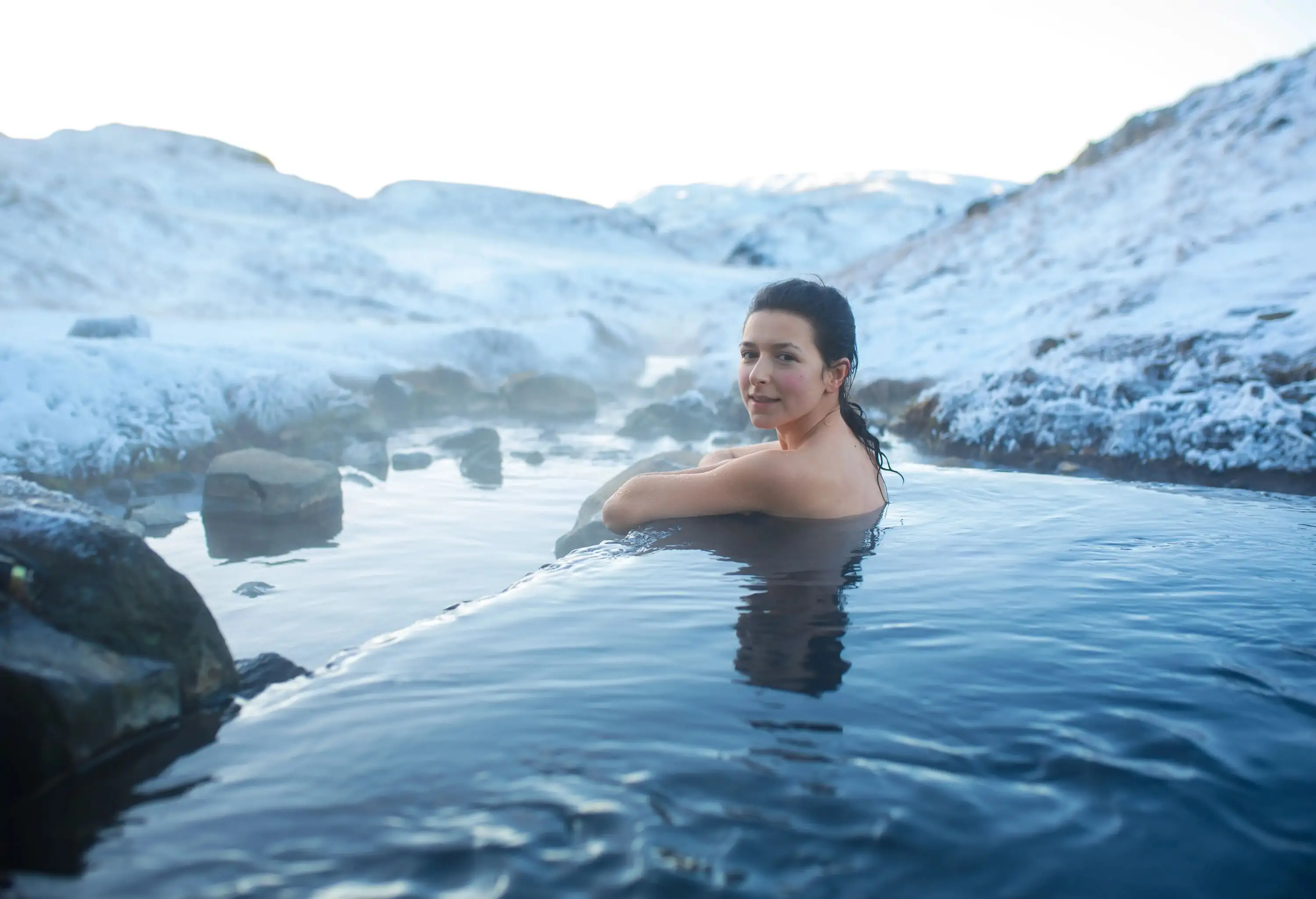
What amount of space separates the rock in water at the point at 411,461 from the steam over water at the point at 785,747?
5.87 m

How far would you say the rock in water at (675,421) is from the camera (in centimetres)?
1208

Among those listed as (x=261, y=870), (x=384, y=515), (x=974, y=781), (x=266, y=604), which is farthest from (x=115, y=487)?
(x=974, y=781)

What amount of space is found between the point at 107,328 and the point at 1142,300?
477 inches

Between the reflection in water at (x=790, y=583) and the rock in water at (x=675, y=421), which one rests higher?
the rock in water at (x=675, y=421)

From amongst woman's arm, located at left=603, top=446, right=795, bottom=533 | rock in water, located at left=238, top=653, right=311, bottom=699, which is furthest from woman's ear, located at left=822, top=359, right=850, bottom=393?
rock in water, located at left=238, top=653, right=311, bottom=699

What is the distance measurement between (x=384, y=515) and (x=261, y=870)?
17.7ft

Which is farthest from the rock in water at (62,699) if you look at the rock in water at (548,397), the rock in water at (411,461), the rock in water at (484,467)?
the rock in water at (548,397)

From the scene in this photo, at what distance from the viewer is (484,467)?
8922 mm

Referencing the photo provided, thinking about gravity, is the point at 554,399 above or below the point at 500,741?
above

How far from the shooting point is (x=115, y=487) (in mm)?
7688

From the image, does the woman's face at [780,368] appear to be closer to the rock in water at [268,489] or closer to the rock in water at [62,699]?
the rock in water at [62,699]

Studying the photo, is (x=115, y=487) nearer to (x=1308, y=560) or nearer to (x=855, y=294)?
(x=1308, y=560)

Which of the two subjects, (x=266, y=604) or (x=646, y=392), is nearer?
(x=266, y=604)

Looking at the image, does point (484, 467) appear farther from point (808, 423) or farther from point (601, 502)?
point (808, 423)
